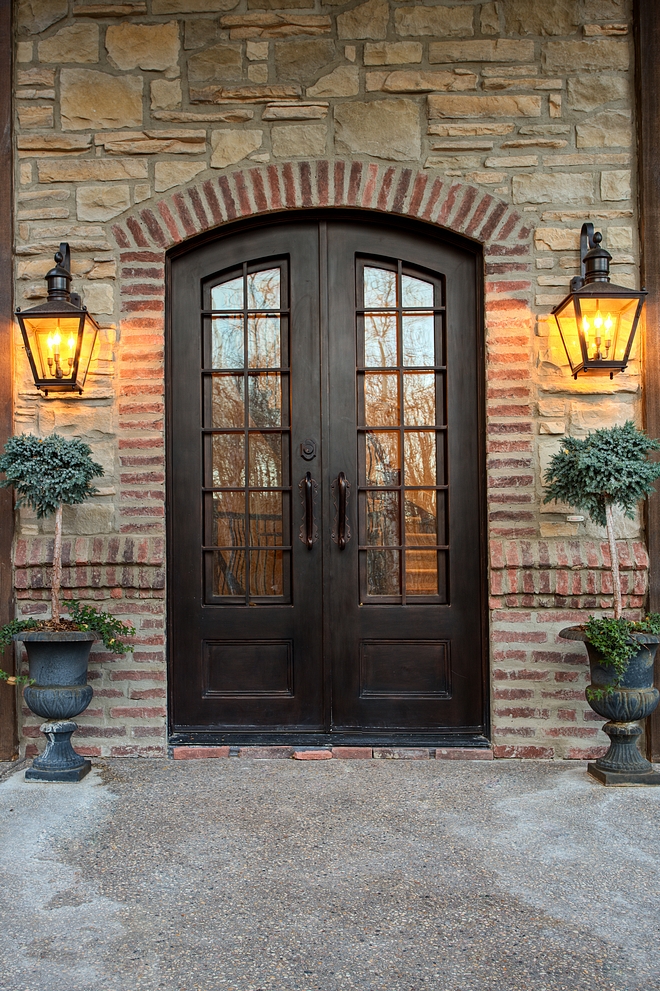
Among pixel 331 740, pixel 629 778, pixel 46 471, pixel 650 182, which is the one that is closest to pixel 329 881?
pixel 331 740

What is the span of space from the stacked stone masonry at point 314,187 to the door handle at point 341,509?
689 mm

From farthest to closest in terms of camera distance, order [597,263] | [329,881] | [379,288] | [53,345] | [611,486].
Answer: [379,288], [53,345], [597,263], [611,486], [329,881]

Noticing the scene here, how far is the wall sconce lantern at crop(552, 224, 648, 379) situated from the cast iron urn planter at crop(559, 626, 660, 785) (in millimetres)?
1200

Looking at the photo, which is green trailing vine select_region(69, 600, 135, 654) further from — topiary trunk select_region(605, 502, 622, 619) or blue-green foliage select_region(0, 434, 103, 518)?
topiary trunk select_region(605, 502, 622, 619)

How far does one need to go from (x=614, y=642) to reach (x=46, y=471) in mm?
2504

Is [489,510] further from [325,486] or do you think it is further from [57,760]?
[57,760]

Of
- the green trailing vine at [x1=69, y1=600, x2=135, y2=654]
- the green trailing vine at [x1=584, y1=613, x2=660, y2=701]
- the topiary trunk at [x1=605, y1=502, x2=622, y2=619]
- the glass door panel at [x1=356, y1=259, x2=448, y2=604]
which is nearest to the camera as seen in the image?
the green trailing vine at [x1=584, y1=613, x2=660, y2=701]

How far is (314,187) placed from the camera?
3.66 m

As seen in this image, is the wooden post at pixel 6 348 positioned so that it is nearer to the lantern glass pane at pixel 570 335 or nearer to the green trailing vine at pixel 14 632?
the green trailing vine at pixel 14 632

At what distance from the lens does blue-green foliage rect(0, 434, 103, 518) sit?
129 inches

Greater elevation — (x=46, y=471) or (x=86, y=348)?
(x=86, y=348)

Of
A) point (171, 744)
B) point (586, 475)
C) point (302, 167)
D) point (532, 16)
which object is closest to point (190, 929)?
point (171, 744)

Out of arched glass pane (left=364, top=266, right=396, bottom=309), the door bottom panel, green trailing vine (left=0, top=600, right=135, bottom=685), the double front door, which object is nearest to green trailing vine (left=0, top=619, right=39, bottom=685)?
green trailing vine (left=0, top=600, right=135, bottom=685)

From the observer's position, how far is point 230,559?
12.4 feet
